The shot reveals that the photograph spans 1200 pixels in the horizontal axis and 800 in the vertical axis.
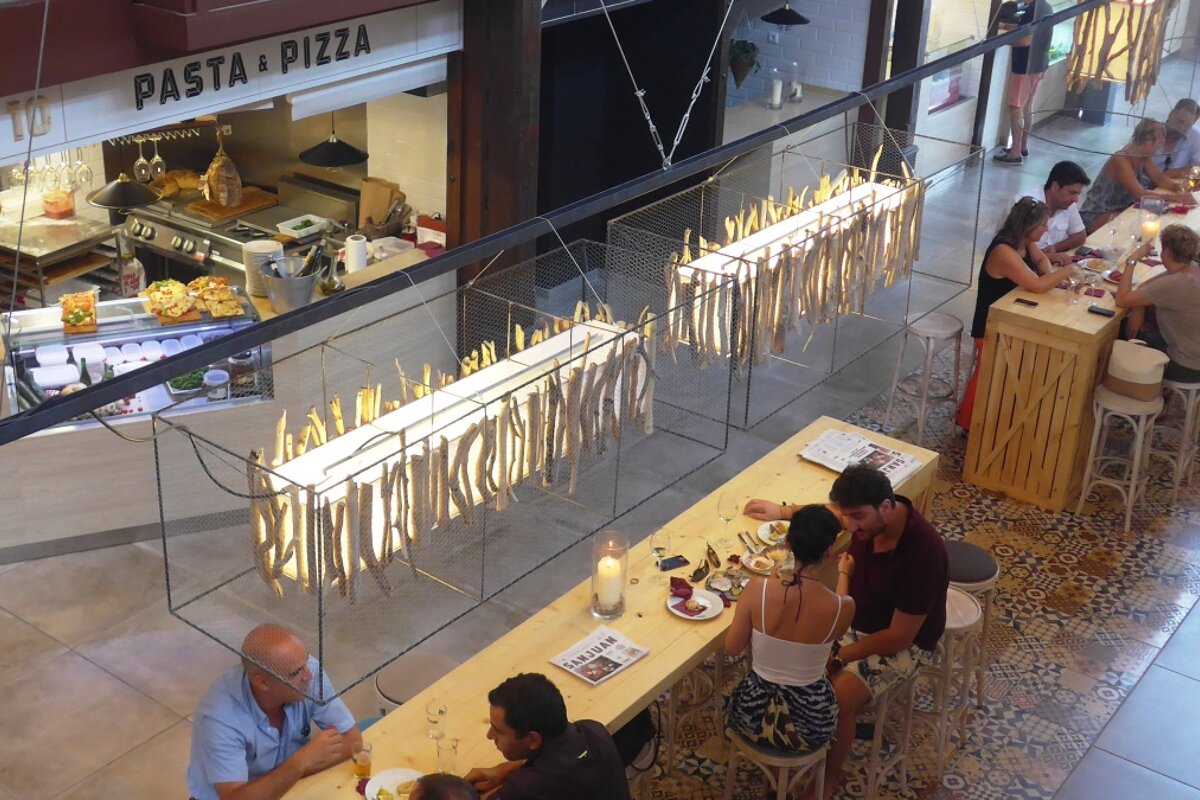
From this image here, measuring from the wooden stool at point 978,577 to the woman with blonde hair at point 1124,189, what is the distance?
15.2 ft

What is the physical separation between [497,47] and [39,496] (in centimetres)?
359

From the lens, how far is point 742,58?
11852mm

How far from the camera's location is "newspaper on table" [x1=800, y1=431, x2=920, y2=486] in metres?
6.40

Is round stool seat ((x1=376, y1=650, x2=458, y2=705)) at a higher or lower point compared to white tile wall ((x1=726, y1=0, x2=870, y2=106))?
lower

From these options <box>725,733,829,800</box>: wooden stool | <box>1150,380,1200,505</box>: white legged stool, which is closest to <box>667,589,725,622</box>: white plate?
<box>725,733,829,800</box>: wooden stool

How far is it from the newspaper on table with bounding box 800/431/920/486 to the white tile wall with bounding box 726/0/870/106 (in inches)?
255

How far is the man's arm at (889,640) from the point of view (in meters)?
5.42

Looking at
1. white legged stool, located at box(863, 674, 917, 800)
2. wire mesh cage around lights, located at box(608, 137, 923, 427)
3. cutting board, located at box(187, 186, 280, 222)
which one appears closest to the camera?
white legged stool, located at box(863, 674, 917, 800)

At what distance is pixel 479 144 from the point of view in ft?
27.6

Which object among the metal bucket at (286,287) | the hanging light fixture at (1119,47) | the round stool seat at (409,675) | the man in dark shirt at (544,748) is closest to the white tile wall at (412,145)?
the metal bucket at (286,287)

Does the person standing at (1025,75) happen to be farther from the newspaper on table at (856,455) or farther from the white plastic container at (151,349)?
the white plastic container at (151,349)

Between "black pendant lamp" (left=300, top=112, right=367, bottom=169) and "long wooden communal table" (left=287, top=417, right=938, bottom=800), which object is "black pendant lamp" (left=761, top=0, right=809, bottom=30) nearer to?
"black pendant lamp" (left=300, top=112, right=367, bottom=169)

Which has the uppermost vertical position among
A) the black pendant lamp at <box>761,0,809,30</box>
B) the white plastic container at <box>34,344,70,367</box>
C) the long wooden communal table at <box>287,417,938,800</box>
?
the black pendant lamp at <box>761,0,809,30</box>

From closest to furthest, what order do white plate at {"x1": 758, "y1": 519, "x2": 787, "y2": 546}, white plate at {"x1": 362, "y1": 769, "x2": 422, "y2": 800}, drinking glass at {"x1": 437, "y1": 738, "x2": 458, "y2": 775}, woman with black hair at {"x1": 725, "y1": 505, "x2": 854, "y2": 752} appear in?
white plate at {"x1": 362, "y1": 769, "x2": 422, "y2": 800} < drinking glass at {"x1": 437, "y1": 738, "x2": 458, "y2": 775} < woman with black hair at {"x1": 725, "y1": 505, "x2": 854, "y2": 752} < white plate at {"x1": 758, "y1": 519, "x2": 787, "y2": 546}
